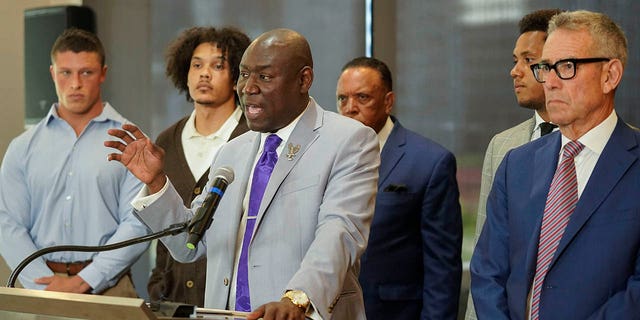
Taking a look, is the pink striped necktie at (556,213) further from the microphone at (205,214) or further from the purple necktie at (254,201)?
the microphone at (205,214)

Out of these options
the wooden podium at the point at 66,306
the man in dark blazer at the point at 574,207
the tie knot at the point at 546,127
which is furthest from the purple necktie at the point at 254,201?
the tie knot at the point at 546,127

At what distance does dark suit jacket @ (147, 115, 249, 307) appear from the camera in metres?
4.41

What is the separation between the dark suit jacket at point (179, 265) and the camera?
14.5ft

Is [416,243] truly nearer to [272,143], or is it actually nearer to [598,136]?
[272,143]

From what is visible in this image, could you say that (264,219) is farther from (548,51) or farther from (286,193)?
(548,51)

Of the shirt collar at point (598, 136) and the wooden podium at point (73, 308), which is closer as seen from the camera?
the wooden podium at point (73, 308)

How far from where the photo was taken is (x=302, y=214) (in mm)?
3119

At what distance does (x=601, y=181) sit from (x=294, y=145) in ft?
3.14

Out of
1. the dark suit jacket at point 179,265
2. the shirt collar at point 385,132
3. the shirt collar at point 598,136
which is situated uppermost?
the shirt collar at point 598,136

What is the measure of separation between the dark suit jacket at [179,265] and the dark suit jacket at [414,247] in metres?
0.73

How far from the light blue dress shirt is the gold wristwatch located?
78.5 inches

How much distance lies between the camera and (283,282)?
10.2ft

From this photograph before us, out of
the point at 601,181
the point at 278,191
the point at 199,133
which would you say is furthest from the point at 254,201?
the point at 199,133

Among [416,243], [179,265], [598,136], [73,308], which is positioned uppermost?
[598,136]
